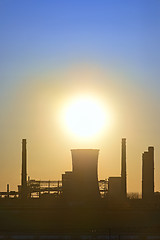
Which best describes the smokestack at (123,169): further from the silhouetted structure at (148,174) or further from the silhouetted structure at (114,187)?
the silhouetted structure at (148,174)

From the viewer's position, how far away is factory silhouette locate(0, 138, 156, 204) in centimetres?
5016

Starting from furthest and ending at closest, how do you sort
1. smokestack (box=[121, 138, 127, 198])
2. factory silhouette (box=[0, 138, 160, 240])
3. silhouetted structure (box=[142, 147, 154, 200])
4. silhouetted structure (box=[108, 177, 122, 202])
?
1. smokestack (box=[121, 138, 127, 198])
2. silhouetted structure (box=[142, 147, 154, 200])
3. silhouetted structure (box=[108, 177, 122, 202])
4. factory silhouette (box=[0, 138, 160, 240])

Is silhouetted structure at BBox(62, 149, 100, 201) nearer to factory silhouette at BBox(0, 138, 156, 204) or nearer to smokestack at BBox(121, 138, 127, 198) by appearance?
factory silhouette at BBox(0, 138, 156, 204)

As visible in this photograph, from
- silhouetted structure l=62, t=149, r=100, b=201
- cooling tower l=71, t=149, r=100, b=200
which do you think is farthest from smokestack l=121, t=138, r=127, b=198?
cooling tower l=71, t=149, r=100, b=200

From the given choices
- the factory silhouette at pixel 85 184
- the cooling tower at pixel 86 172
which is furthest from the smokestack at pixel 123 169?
the cooling tower at pixel 86 172

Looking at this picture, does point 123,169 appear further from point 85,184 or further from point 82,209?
point 82,209

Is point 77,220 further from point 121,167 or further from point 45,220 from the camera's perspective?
point 121,167

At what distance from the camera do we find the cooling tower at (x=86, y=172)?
4972cm

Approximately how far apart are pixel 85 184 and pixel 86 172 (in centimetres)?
117

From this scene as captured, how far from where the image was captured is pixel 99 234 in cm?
2889

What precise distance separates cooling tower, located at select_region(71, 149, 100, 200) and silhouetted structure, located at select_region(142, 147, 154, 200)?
32.3 ft

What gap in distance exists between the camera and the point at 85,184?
5075 centimetres

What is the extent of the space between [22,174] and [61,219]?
24535 millimetres

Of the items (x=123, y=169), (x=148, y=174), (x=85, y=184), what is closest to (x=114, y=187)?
(x=123, y=169)
